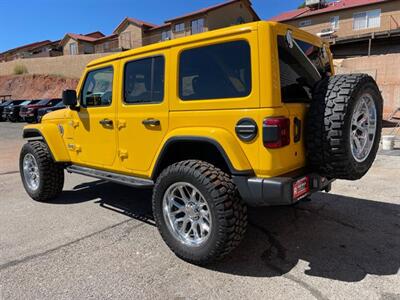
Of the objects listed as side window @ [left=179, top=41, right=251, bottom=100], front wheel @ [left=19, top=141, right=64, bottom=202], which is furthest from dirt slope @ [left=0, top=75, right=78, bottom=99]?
side window @ [left=179, top=41, right=251, bottom=100]

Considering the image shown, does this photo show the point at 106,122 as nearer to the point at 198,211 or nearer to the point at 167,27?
the point at 198,211

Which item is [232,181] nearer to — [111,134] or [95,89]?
[111,134]

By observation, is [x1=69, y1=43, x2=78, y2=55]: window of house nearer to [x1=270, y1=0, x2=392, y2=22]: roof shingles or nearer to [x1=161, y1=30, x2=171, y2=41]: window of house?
[x1=161, y1=30, x2=171, y2=41]: window of house

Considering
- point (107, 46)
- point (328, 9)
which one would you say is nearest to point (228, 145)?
point (328, 9)

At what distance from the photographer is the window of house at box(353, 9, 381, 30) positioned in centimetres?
2877

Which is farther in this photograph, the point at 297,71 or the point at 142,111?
the point at 142,111

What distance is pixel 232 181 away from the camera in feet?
10.2

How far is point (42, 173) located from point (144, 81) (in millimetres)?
2415

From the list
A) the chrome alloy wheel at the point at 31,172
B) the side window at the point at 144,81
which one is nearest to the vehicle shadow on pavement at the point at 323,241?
the side window at the point at 144,81

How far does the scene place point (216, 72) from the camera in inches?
127

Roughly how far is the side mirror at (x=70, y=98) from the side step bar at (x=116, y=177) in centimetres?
90

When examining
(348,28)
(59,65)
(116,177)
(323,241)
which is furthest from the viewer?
(59,65)

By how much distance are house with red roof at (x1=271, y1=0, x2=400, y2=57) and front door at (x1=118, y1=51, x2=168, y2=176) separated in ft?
79.8

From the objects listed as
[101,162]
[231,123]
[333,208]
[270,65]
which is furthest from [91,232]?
[333,208]
